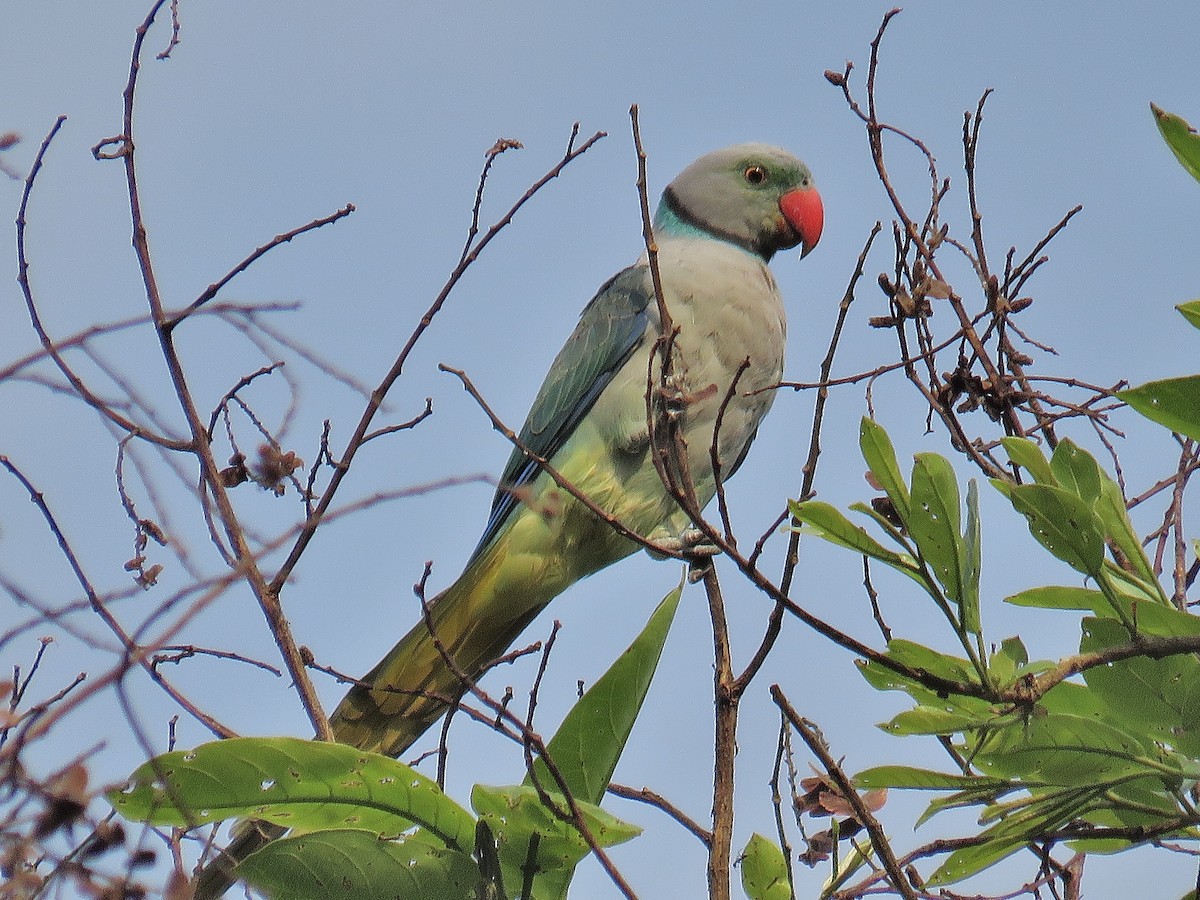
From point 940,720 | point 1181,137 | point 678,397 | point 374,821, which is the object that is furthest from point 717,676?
point 1181,137

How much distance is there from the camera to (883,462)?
4.86 ft

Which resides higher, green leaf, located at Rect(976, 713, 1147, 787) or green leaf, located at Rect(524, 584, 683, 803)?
green leaf, located at Rect(524, 584, 683, 803)

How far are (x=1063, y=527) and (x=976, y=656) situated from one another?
0.57 feet

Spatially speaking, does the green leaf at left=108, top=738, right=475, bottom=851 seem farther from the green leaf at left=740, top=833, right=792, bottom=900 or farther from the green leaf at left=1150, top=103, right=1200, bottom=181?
the green leaf at left=1150, top=103, right=1200, bottom=181

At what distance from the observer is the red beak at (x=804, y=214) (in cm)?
394

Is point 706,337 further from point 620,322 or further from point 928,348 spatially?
point 928,348

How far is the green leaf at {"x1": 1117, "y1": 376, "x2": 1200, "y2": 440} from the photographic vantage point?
138 cm

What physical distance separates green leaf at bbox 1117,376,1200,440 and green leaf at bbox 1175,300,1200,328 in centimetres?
6

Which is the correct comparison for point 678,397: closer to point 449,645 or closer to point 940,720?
point 940,720

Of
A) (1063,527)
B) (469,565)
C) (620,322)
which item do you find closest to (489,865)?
(1063,527)

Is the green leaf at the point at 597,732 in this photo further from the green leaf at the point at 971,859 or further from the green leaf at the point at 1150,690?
the green leaf at the point at 1150,690

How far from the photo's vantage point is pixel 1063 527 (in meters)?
1.39

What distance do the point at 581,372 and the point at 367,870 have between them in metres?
2.12

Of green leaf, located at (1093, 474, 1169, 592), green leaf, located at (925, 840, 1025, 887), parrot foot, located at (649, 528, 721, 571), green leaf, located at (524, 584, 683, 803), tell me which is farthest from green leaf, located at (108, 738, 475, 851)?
parrot foot, located at (649, 528, 721, 571)
